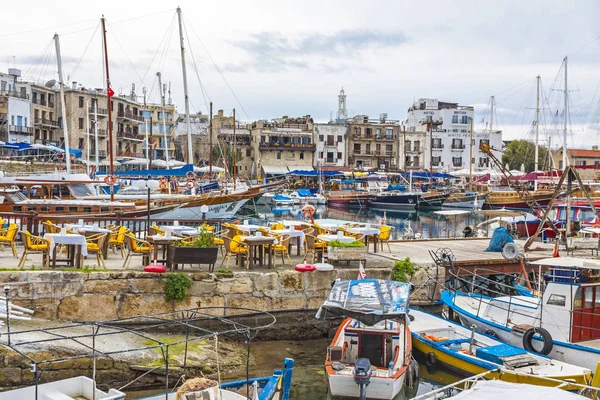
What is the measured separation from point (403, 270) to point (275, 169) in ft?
240

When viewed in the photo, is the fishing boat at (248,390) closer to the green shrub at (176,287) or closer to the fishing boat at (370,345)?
the fishing boat at (370,345)

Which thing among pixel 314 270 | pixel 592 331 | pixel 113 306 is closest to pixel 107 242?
pixel 113 306

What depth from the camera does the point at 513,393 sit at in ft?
27.6

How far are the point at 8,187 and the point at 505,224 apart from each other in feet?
87.5

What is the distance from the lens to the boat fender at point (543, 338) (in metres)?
14.6

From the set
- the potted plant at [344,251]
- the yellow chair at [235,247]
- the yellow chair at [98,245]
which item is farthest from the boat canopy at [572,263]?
the yellow chair at [98,245]

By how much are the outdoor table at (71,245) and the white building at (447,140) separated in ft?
278

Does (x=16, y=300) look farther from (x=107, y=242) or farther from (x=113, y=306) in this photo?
(x=107, y=242)

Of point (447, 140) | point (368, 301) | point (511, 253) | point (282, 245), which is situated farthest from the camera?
point (447, 140)

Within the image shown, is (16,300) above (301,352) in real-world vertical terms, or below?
above

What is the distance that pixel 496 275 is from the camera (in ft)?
71.6

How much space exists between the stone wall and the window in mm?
5340

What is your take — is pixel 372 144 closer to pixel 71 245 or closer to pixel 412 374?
pixel 71 245

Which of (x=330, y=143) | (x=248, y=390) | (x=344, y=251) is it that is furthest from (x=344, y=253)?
(x=330, y=143)
